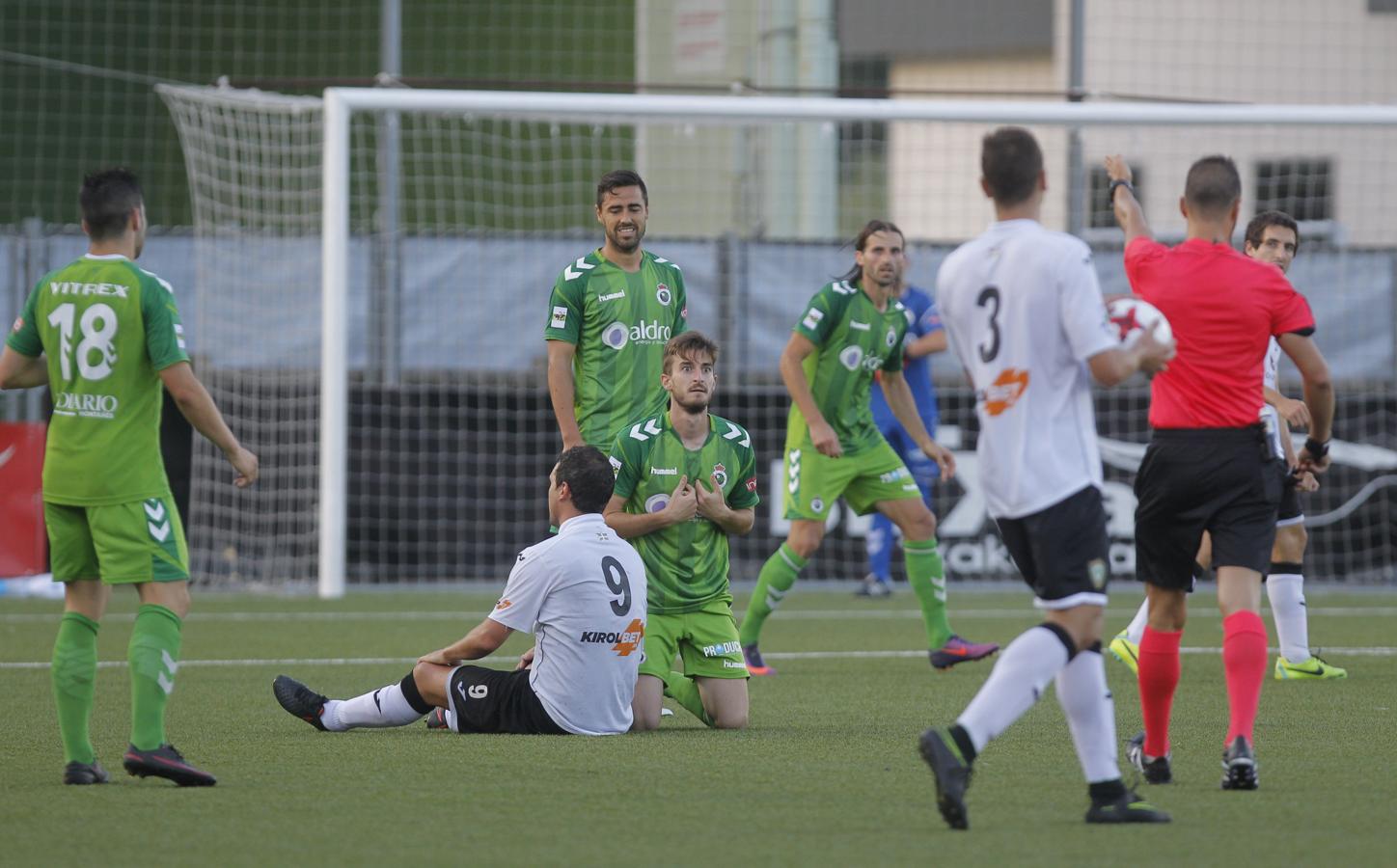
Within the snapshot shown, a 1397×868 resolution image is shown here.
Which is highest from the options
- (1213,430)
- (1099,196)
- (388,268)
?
(1099,196)

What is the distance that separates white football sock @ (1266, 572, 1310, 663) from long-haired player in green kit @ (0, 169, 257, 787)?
4.96m

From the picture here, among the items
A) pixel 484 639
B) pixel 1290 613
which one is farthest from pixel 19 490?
pixel 1290 613

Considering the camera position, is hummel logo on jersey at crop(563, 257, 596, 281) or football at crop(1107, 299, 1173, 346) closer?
A: football at crop(1107, 299, 1173, 346)

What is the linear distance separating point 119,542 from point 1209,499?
325 centimetres

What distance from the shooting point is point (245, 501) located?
567 inches

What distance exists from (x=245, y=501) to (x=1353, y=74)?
53.9 ft

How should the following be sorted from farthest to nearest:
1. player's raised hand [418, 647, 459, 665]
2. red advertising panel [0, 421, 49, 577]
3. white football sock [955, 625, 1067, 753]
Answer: red advertising panel [0, 421, 49, 577] < player's raised hand [418, 647, 459, 665] < white football sock [955, 625, 1067, 753]

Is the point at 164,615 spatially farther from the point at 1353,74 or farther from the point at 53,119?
the point at 1353,74

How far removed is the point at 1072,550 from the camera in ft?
15.8

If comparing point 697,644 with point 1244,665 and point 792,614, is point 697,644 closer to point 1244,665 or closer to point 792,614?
point 1244,665

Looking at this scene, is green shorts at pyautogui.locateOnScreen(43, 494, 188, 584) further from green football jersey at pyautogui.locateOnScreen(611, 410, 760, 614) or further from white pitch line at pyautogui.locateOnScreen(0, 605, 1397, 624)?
white pitch line at pyautogui.locateOnScreen(0, 605, 1397, 624)

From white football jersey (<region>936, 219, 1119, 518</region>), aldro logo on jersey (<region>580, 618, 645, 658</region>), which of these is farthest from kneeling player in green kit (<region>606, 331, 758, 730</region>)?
white football jersey (<region>936, 219, 1119, 518</region>)

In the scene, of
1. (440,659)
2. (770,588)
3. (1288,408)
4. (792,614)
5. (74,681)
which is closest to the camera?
(74,681)

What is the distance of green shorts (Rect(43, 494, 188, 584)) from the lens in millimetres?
5453
